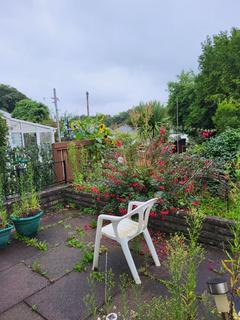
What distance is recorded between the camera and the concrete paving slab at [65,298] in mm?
1552

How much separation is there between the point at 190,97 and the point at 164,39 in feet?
37.8

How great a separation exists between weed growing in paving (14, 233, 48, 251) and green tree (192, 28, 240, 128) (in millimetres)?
13212

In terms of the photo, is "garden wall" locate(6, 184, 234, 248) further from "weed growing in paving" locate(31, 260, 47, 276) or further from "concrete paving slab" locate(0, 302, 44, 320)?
"concrete paving slab" locate(0, 302, 44, 320)

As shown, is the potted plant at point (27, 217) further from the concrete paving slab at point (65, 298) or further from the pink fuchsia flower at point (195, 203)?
the pink fuchsia flower at point (195, 203)

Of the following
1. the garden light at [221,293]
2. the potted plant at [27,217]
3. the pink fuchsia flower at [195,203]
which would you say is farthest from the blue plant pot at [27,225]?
the garden light at [221,293]

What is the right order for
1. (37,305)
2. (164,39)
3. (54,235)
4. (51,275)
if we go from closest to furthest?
(37,305) < (51,275) < (54,235) < (164,39)

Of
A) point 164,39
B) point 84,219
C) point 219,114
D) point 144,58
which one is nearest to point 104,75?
point 144,58

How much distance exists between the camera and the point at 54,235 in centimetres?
282

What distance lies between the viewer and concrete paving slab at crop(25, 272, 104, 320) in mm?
1552

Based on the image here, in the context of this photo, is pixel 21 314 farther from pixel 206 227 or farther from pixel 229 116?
pixel 229 116

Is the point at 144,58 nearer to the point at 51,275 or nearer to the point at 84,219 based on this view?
the point at 84,219

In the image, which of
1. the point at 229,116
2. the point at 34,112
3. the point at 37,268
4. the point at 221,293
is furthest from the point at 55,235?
the point at 34,112

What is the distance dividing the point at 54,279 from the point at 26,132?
27.5 feet

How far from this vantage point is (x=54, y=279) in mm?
1949
